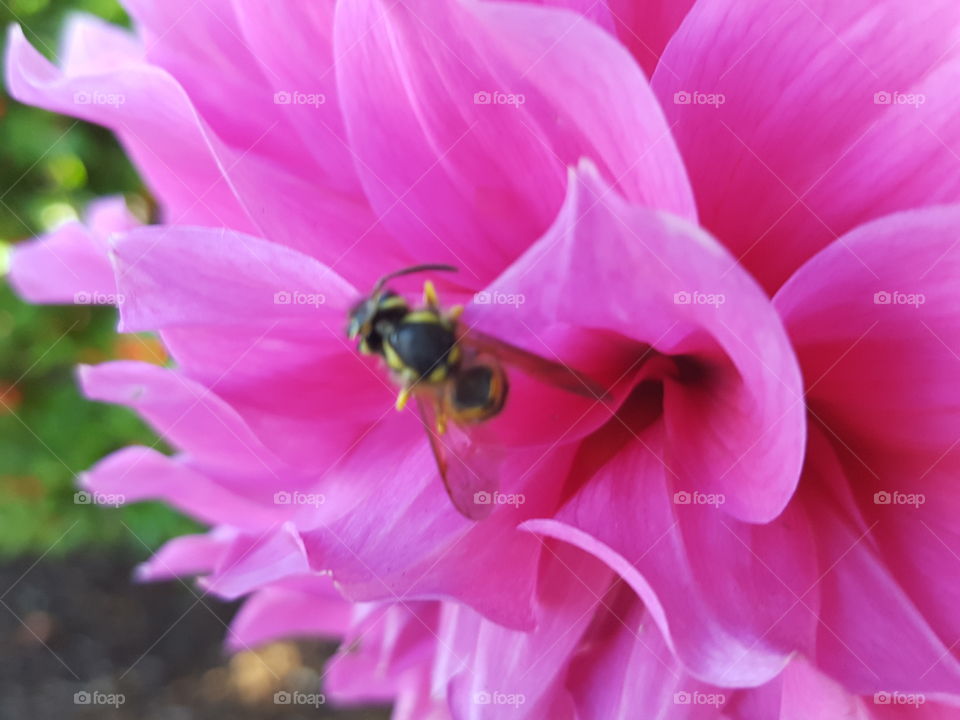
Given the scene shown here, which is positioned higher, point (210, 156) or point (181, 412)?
point (210, 156)

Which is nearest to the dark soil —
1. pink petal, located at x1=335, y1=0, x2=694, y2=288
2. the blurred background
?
the blurred background

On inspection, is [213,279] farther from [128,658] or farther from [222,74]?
[128,658]

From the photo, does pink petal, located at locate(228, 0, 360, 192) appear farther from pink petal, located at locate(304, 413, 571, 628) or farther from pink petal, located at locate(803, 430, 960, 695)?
pink petal, located at locate(803, 430, 960, 695)

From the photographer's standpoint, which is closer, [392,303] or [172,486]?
[392,303]

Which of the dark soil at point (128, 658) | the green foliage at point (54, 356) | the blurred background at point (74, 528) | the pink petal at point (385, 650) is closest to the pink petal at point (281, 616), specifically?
the pink petal at point (385, 650)

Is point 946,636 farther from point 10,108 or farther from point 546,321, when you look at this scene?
point 10,108

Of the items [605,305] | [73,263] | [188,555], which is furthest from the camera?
[188,555]

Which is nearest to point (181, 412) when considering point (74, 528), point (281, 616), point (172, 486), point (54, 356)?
point (172, 486)

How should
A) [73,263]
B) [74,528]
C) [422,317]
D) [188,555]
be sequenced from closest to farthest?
1. [422,317]
2. [73,263]
3. [188,555]
4. [74,528]
